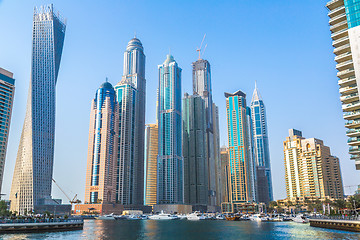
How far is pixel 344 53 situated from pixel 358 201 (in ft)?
264

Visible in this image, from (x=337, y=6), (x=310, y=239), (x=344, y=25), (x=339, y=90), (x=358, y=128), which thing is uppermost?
(x=337, y=6)

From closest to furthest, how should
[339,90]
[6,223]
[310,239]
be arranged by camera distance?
[310,239]
[6,223]
[339,90]

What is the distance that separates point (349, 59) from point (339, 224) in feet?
196

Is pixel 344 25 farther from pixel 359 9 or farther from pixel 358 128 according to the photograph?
pixel 358 128

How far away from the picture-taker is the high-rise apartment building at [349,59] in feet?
362

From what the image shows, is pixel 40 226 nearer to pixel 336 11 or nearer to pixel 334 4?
pixel 336 11

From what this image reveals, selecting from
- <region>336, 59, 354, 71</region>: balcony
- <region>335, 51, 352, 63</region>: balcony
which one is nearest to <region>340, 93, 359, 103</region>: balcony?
<region>336, 59, 354, 71</region>: balcony

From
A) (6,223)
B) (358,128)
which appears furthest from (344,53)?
(6,223)

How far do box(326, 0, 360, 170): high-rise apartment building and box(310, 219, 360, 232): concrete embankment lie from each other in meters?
20.9

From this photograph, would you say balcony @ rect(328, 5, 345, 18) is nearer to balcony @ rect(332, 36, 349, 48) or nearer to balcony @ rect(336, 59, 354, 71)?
balcony @ rect(332, 36, 349, 48)

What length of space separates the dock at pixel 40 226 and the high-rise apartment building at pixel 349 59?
111 metres

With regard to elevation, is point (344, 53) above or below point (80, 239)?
above

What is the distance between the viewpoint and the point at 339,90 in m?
117

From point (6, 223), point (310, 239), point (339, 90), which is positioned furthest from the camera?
point (339, 90)
